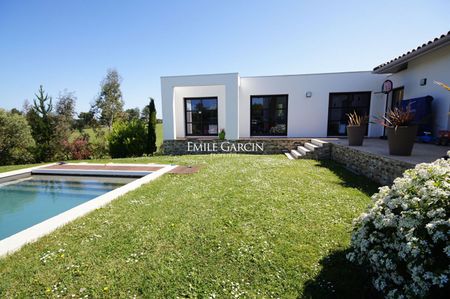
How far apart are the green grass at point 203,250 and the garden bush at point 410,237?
1.58ft

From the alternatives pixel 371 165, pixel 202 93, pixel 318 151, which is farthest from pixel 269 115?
pixel 371 165

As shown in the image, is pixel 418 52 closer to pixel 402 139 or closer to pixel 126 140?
pixel 402 139

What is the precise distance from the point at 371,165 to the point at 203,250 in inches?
235

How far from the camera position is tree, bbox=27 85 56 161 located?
14.5 m

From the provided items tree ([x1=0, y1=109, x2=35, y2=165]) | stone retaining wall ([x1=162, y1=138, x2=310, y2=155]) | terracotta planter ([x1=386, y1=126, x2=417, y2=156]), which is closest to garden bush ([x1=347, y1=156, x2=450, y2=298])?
terracotta planter ([x1=386, y1=126, x2=417, y2=156])

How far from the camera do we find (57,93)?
844 inches

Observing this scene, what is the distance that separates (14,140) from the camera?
14156 mm

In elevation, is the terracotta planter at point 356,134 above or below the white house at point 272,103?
below

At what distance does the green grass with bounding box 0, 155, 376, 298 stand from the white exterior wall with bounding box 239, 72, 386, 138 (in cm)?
849

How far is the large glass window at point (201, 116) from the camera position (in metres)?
15.0

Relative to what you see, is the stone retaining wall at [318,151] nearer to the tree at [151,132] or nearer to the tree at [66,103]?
the tree at [151,132]

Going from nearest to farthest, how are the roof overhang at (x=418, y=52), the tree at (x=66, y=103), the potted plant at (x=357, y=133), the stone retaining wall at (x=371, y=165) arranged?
the stone retaining wall at (x=371, y=165)
the roof overhang at (x=418, y=52)
the potted plant at (x=357, y=133)
the tree at (x=66, y=103)

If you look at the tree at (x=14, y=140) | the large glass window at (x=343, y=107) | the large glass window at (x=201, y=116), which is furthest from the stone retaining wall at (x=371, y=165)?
the tree at (x=14, y=140)

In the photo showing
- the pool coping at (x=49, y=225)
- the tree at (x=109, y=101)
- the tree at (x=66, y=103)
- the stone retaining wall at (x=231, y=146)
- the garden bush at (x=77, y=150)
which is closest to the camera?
the pool coping at (x=49, y=225)
